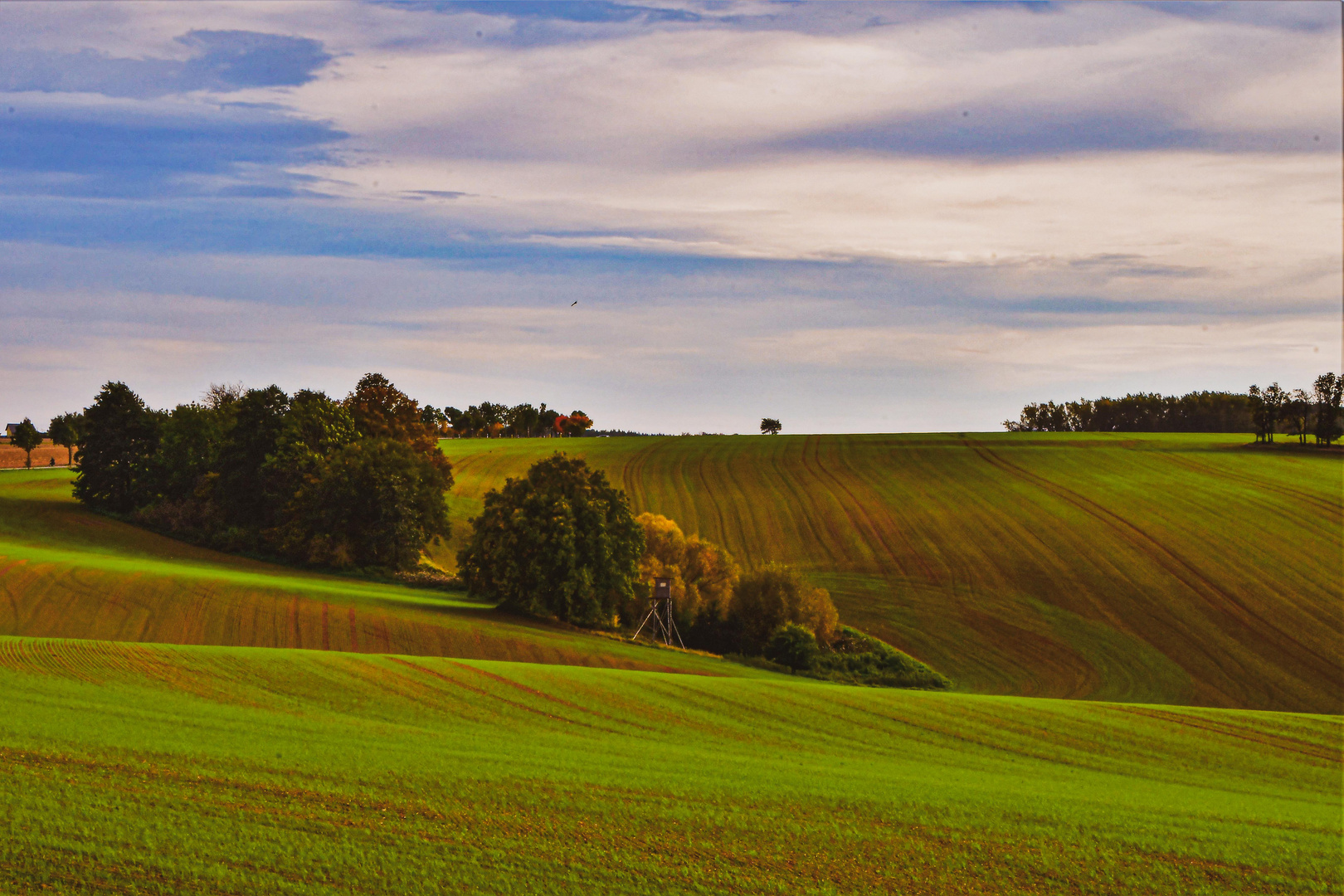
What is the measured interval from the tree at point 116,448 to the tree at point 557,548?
35.1m

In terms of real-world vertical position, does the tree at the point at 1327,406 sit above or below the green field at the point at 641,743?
above

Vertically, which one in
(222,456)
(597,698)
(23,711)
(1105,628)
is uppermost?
(222,456)

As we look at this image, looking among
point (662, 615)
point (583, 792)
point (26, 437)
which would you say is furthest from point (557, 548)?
point (26, 437)

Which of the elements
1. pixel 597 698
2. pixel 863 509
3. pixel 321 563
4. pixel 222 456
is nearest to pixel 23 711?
pixel 597 698

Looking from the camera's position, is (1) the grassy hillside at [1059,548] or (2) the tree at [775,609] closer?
(1) the grassy hillside at [1059,548]

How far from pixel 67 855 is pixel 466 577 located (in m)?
36.5

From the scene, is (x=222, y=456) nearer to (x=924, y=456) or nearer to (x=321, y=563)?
(x=321, y=563)

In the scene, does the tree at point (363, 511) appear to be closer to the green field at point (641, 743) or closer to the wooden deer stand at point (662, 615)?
the green field at point (641, 743)

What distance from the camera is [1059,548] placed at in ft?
198

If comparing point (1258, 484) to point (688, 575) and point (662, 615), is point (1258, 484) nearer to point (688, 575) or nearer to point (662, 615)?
point (688, 575)

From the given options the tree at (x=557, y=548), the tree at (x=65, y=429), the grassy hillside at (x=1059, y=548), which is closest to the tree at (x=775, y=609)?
the grassy hillside at (x=1059, y=548)

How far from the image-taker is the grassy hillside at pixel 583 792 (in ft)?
34.4

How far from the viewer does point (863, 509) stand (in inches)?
2844

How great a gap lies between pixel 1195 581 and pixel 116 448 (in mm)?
67642
